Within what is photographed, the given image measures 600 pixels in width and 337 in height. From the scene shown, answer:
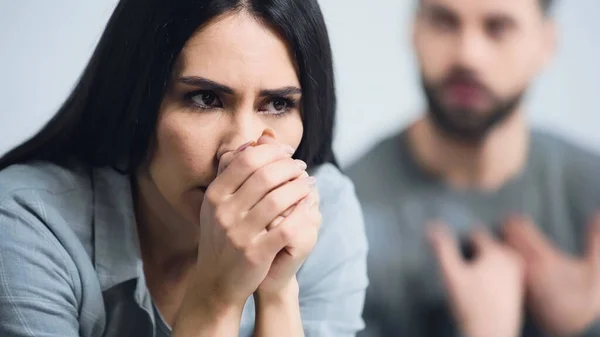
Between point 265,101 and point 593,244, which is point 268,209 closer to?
point 265,101

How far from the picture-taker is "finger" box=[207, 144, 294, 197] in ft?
2.22

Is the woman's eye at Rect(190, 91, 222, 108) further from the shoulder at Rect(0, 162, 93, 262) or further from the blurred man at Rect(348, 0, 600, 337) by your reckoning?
the blurred man at Rect(348, 0, 600, 337)

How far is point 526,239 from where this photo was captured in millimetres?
1166

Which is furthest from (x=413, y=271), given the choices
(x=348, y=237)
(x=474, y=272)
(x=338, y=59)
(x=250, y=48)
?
(x=250, y=48)

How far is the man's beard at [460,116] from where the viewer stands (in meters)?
1.11

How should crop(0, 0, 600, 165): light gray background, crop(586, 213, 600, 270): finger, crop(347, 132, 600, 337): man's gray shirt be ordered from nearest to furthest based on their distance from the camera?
crop(0, 0, 600, 165): light gray background, crop(347, 132, 600, 337): man's gray shirt, crop(586, 213, 600, 270): finger

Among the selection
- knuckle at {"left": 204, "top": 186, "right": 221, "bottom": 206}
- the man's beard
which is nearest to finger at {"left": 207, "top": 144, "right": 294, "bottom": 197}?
knuckle at {"left": 204, "top": 186, "right": 221, "bottom": 206}

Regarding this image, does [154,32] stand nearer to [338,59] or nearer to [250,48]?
[250,48]

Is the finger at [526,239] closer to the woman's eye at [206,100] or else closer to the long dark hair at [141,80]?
the long dark hair at [141,80]

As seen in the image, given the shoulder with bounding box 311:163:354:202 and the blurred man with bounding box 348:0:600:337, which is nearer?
the shoulder with bounding box 311:163:354:202

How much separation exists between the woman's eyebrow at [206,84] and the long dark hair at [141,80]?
2 cm

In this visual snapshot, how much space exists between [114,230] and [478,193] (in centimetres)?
62

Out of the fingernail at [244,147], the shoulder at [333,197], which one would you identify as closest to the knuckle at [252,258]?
the fingernail at [244,147]

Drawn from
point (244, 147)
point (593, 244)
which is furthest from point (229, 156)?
point (593, 244)
